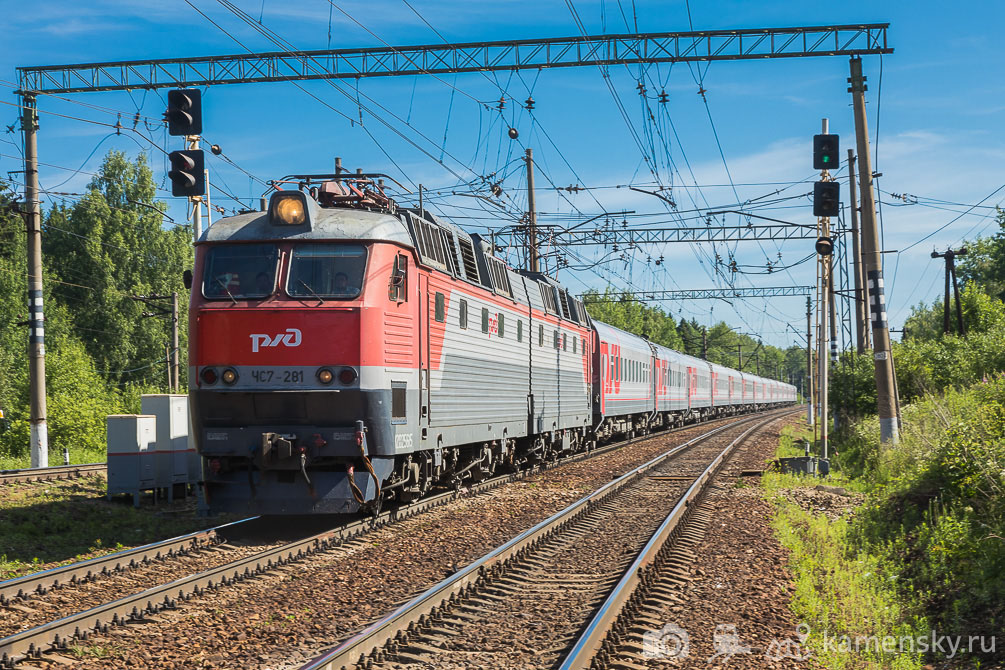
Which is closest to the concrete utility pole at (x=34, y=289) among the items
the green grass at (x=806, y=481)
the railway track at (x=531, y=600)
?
the railway track at (x=531, y=600)

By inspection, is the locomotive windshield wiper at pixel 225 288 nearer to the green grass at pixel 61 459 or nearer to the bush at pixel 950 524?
the bush at pixel 950 524

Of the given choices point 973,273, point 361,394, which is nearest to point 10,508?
point 361,394

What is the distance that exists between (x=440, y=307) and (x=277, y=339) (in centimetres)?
289

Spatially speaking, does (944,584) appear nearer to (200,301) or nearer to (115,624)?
(115,624)

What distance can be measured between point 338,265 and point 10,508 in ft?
22.0

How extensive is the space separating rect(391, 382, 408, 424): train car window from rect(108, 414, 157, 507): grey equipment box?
5.01 metres

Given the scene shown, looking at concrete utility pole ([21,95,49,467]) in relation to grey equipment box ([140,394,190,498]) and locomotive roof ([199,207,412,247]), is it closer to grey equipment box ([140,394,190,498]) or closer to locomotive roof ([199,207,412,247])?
grey equipment box ([140,394,190,498])

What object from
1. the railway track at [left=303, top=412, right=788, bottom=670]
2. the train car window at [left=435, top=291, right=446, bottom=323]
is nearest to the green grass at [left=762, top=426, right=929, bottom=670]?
the railway track at [left=303, top=412, right=788, bottom=670]

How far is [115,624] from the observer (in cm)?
734

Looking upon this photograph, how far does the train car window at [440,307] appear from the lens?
13164 mm

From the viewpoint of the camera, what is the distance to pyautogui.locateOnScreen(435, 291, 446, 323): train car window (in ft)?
43.2

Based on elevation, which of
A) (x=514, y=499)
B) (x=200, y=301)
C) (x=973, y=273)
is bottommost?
(x=514, y=499)

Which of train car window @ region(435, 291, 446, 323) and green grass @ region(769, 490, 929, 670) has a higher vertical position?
train car window @ region(435, 291, 446, 323)

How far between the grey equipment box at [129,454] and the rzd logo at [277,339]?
4.44m
